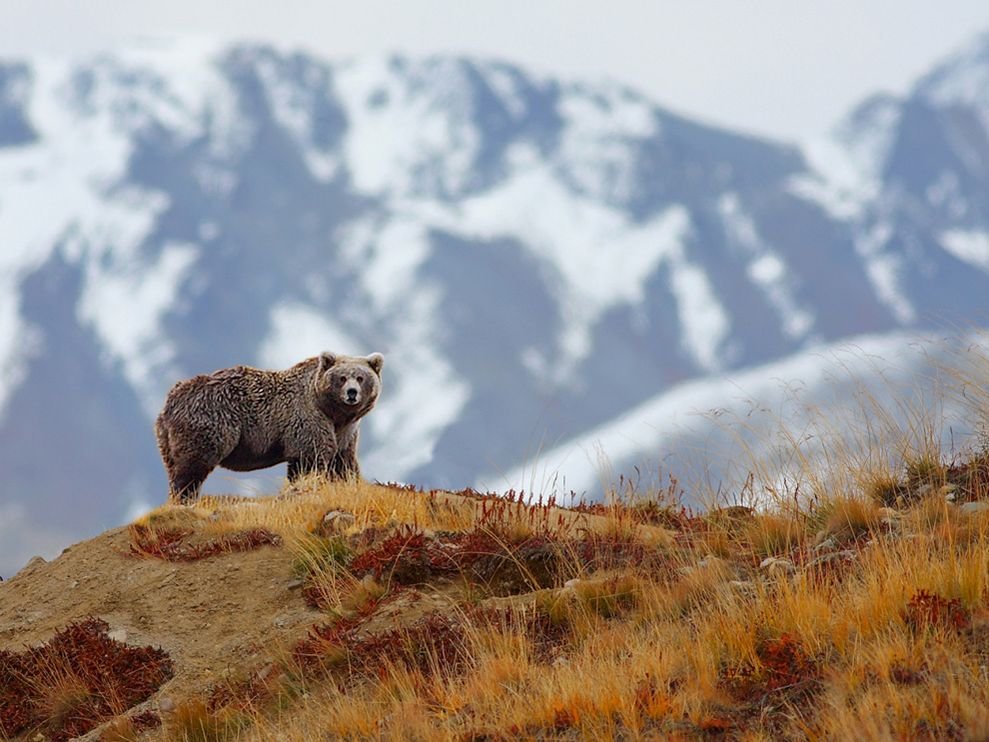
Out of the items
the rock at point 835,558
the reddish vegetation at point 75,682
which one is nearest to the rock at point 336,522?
the reddish vegetation at point 75,682

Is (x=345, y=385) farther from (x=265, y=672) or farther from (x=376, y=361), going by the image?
(x=265, y=672)

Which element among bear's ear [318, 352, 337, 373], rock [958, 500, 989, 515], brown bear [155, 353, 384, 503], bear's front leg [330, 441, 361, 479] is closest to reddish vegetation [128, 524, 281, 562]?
brown bear [155, 353, 384, 503]

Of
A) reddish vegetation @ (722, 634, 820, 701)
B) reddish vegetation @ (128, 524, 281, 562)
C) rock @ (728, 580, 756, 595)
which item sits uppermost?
reddish vegetation @ (128, 524, 281, 562)

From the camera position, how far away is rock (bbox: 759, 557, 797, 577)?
725cm

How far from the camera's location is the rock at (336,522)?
32.6ft

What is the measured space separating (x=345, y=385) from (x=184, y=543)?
398 centimetres

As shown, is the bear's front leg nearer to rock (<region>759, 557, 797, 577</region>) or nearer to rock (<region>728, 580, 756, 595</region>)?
rock (<region>759, 557, 797, 577</region>)

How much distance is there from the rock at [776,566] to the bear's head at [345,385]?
7.47 meters

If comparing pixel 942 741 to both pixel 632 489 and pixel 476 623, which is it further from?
pixel 632 489

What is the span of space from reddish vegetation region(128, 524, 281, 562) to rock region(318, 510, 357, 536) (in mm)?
423

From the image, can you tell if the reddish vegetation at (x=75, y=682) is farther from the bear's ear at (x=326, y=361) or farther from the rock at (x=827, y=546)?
the bear's ear at (x=326, y=361)

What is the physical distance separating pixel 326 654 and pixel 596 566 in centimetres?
211

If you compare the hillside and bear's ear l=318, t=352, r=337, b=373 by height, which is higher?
bear's ear l=318, t=352, r=337, b=373

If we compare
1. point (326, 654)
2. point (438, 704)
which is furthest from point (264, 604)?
point (438, 704)
